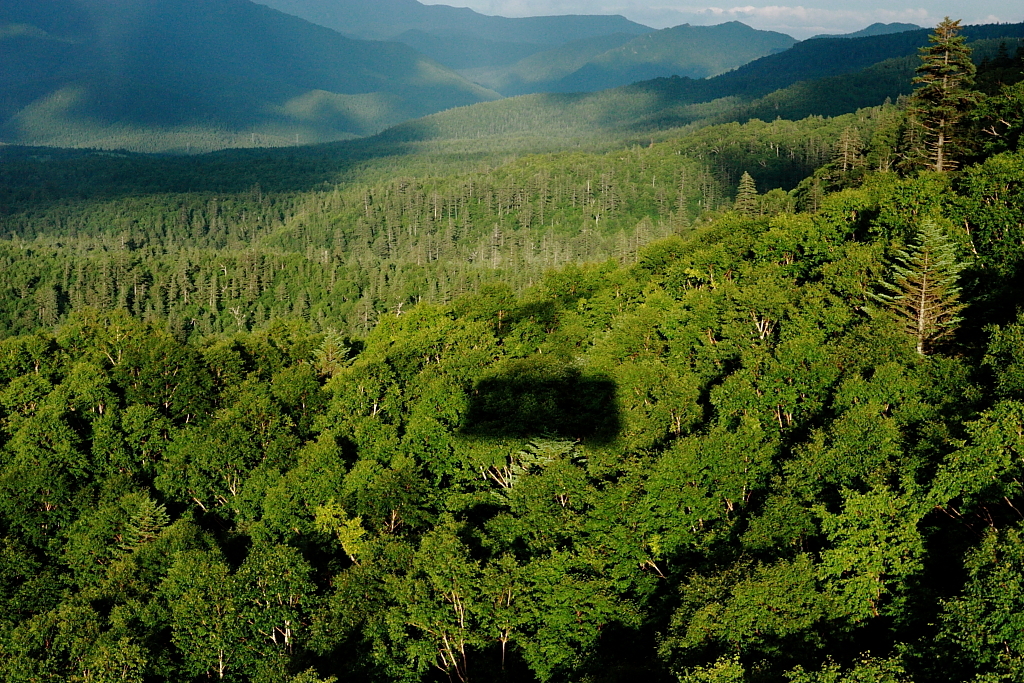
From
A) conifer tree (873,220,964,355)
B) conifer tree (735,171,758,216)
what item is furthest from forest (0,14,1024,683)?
conifer tree (735,171,758,216)

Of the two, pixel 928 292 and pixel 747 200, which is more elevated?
pixel 747 200

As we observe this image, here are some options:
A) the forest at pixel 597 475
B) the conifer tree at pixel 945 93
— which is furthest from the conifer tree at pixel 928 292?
the conifer tree at pixel 945 93

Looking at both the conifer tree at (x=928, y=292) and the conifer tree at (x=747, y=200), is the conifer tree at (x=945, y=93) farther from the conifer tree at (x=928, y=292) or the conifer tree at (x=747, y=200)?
the conifer tree at (x=747, y=200)

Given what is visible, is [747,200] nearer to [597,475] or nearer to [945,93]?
[945,93]

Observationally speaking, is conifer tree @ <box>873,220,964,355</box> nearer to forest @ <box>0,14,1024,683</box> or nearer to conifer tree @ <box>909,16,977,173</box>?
forest @ <box>0,14,1024,683</box>

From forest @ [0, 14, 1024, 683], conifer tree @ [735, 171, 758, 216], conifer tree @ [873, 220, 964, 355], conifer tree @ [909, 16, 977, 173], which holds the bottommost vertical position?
forest @ [0, 14, 1024, 683]

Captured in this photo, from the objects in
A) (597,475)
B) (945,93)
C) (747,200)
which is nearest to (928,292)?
(597,475)
